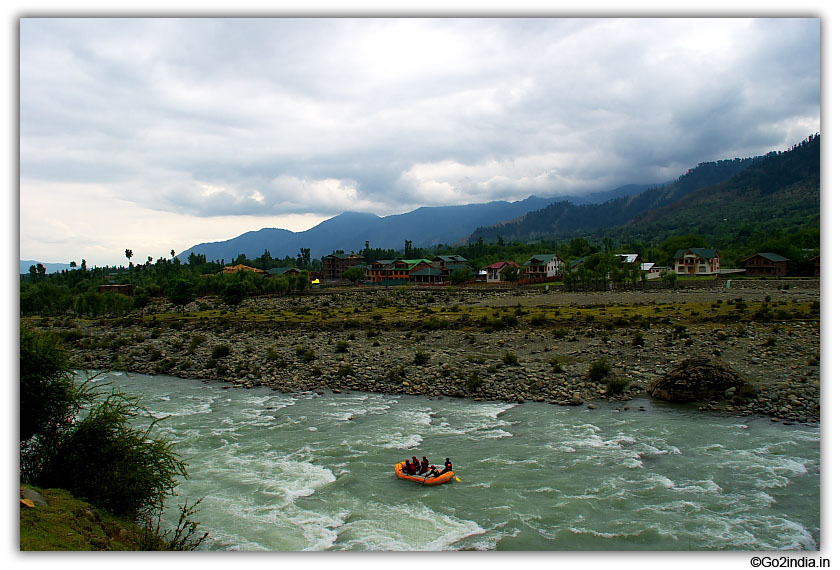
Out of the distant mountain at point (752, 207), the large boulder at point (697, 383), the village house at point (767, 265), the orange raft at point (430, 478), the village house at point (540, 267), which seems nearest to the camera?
the orange raft at point (430, 478)

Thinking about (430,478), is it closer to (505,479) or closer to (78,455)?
(505,479)

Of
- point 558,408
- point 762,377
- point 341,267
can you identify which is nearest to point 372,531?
point 558,408

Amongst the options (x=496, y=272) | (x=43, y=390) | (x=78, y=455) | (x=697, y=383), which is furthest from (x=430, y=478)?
(x=496, y=272)

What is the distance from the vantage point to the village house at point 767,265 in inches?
2335

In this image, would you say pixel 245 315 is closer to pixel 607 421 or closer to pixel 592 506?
pixel 607 421

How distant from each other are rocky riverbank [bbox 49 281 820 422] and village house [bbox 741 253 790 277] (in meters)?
21.1

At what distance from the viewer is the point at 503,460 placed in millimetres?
12352

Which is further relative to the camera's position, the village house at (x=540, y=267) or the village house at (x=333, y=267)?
the village house at (x=333, y=267)

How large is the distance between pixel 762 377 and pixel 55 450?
68.4 feet

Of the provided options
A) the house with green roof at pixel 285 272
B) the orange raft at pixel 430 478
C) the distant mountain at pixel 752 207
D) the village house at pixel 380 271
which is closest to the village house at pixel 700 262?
the distant mountain at pixel 752 207

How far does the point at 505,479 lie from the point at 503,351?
1453 centimetres

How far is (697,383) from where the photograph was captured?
1673 cm

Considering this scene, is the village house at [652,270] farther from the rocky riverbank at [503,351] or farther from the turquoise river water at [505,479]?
the turquoise river water at [505,479]

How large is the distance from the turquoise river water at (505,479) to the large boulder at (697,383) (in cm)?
81
